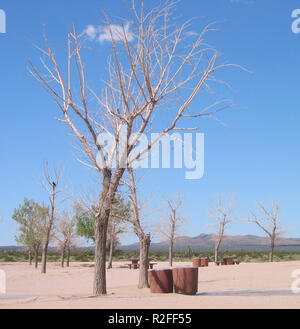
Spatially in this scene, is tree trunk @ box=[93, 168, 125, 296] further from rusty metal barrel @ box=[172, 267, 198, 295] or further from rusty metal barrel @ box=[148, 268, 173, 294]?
rusty metal barrel @ box=[172, 267, 198, 295]

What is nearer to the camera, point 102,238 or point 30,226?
point 102,238

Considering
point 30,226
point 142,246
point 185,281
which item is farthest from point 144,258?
point 30,226

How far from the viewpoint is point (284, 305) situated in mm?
9422

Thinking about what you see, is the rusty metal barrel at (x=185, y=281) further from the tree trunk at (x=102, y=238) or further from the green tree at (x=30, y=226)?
the green tree at (x=30, y=226)

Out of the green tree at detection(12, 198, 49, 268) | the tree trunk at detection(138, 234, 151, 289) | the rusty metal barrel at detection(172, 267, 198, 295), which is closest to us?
the rusty metal barrel at detection(172, 267, 198, 295)

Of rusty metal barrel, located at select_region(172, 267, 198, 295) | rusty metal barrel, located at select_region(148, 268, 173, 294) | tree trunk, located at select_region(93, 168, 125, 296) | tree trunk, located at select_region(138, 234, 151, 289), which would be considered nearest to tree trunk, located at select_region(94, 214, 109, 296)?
tree trunk, located at select_region(93, 168, 125, 296)

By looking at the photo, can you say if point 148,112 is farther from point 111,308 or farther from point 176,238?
point 176,238

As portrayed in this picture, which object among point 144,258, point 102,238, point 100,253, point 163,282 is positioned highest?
point 102,238

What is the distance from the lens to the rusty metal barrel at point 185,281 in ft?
41.9

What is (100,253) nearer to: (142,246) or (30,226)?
(142,246)

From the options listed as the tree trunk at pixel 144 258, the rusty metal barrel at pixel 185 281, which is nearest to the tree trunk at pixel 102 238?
the rusty metal barrel at pixel 185 281

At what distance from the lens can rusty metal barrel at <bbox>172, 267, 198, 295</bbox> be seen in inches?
503

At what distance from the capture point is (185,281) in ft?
42.0
